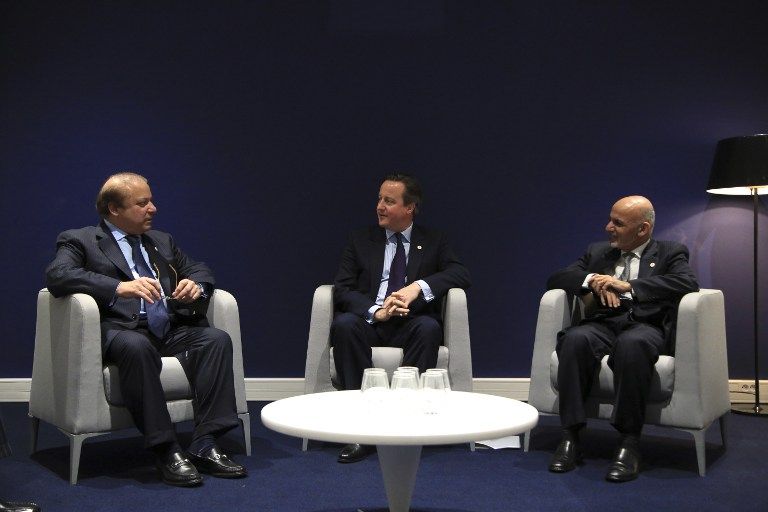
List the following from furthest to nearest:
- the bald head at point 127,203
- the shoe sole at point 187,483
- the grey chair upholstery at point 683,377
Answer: the bald head at point 127,203 < the grey chair upholstery at point 683,377 < the shoe sole at point 187,483

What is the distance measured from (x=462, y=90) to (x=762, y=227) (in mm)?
1875

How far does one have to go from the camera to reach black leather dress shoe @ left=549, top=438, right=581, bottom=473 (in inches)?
133

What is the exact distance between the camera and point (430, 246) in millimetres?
4215

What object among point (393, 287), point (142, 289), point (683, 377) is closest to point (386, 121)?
point (393, 287)

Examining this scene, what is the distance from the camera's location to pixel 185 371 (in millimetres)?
3445

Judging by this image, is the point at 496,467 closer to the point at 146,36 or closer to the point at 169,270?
the point at 169,270

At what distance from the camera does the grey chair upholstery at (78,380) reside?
3215mm

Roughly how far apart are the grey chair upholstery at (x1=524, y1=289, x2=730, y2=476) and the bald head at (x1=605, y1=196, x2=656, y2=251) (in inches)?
17.2

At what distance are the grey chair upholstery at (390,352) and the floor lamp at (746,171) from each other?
1688 millimetres

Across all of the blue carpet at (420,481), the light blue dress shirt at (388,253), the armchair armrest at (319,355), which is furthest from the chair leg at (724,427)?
the armchair armrest at (319,355)

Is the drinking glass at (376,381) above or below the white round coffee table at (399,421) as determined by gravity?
above

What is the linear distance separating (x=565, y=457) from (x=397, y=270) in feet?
4.07

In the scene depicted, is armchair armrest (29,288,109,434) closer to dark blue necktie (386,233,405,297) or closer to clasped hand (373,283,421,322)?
clasped hand (373,283,421,322)

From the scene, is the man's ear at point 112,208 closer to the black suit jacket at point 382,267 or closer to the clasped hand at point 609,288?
the black suit jacket at point 382,267
